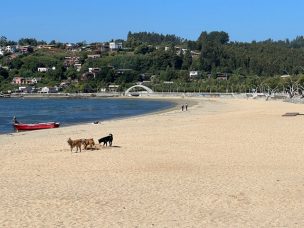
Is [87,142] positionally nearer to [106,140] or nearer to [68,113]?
[106,140]

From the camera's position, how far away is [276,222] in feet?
32.6

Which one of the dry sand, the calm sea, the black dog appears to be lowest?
the calm sea

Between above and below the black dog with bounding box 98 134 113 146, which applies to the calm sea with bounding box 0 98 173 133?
below

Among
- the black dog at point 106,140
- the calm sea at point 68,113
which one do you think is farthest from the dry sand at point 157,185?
the calm sea at point 68,113

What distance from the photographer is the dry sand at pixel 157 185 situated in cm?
1031

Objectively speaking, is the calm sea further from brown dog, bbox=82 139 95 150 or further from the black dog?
brown dog, bbox=82 139 95 150

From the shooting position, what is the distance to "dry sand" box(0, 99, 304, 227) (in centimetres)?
1031

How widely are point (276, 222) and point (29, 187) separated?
611cm

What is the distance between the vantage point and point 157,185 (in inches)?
532

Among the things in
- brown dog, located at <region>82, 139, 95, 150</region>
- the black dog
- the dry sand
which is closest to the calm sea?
the black dog

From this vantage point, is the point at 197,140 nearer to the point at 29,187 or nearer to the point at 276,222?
the point at 29,187

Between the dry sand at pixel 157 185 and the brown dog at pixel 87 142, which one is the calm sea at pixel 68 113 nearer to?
the brown dog at pixel 87 142

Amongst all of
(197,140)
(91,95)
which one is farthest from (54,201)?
(91,95)

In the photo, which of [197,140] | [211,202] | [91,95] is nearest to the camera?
[211,202]
